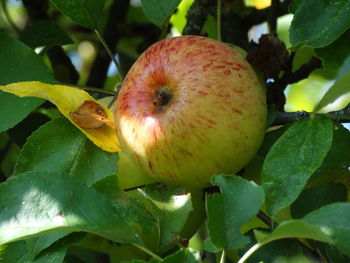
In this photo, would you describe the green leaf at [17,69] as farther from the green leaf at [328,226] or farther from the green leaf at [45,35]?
the green leaf at [328,226]

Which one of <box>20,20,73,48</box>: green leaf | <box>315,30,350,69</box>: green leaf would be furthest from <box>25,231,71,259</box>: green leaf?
<box>20,20,73,48</box>: green leaf

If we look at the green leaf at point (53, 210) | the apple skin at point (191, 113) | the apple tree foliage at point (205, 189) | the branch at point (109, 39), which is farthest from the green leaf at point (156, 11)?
the branch at point (109, 39)

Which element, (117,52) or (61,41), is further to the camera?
(117,52)

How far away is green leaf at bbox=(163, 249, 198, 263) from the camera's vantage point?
858 mm

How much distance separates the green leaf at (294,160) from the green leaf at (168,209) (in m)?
0.11

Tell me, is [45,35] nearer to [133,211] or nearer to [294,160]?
[133,211]

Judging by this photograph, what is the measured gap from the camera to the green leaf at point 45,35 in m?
1.54

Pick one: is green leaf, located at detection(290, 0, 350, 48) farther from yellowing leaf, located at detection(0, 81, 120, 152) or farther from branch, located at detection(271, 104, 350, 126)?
yellowing leaf, located at detection(0, 81, 120, 152)

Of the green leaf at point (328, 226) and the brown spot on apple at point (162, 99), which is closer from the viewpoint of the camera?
the green leaf at point (328, 226)

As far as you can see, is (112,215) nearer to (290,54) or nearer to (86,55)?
(290,54)

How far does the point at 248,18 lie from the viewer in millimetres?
1839

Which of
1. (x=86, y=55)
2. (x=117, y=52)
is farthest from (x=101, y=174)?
(x=86, y=55)

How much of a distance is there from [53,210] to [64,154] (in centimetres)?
23

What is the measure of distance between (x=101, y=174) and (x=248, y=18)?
87 cm
